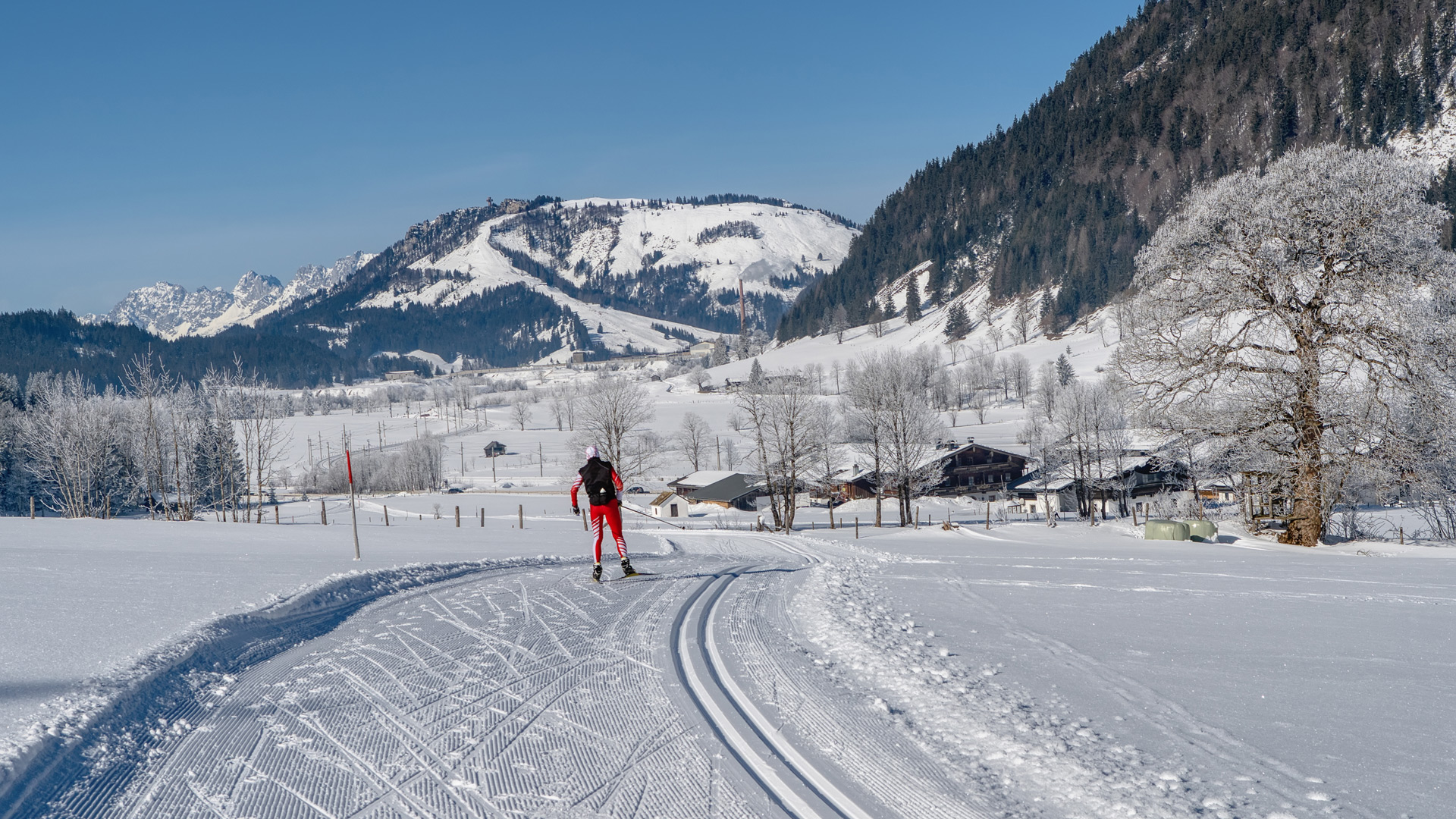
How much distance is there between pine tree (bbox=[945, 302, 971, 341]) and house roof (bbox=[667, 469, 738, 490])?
10070 cm

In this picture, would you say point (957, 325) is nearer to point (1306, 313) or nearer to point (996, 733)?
point (1306, 313)

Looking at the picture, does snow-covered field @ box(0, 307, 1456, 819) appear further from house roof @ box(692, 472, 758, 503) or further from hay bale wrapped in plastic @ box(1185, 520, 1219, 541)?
house roof @ box(692, 472, 758, 503)

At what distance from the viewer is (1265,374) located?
59.3ft

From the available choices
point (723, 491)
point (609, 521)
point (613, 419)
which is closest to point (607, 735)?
point (609, 521)

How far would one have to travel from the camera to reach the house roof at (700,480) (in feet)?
251

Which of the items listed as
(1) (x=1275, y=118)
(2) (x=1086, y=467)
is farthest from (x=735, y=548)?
(1) (x=1275, y=118)

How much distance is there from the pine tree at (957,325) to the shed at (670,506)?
110341mm

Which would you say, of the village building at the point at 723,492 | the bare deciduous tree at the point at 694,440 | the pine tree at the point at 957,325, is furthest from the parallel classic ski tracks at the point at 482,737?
the pine tree at the point at 957,325

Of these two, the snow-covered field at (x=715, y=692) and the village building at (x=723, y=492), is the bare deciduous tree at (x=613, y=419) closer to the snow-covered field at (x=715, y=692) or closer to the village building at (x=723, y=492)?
the village building at (x=723, y=492)

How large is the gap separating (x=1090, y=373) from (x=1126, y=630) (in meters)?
118

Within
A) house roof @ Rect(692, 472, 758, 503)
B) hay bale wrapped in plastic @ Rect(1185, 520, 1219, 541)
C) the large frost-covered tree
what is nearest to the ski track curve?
the large frost-covered tree

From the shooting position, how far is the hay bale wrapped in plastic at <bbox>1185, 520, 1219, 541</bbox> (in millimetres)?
21312

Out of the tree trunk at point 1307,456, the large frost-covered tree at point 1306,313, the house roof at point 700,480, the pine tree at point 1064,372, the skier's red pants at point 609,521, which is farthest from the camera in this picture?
the pine tree at point 1064,372

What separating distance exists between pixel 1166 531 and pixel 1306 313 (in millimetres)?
6981
